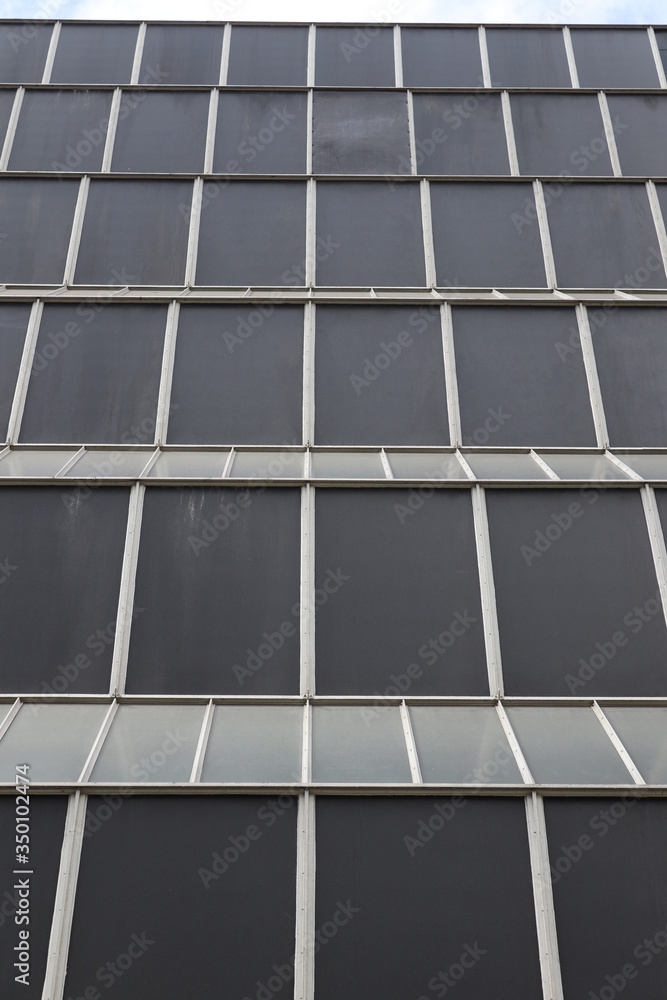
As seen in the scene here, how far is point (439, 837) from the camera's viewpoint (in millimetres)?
9539

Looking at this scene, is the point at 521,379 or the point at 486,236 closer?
the point at 521,379

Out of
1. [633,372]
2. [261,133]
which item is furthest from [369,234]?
[633,372]

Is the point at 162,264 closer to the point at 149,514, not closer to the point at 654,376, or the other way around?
the point at 149,514

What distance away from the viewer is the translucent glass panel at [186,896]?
8.80m

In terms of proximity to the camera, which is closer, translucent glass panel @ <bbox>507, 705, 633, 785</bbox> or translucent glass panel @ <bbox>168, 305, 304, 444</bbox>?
translucent glass panel @ <bbox>507, 705, 633, 785</bbox>

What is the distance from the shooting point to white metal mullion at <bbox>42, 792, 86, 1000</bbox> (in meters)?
8.72

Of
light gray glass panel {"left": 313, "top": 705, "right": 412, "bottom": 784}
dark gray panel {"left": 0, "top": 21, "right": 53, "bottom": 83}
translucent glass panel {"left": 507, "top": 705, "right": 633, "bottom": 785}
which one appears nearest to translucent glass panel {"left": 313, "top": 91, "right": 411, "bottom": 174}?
dark gray panel {"left": 0, "top": 21, "right": 53, "bottom": 83}

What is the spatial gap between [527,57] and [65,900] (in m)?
20.5

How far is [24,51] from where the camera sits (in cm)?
2120

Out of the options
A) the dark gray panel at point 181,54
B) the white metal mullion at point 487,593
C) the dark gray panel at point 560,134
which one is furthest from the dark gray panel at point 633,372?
the dark gray panel at point 181,54

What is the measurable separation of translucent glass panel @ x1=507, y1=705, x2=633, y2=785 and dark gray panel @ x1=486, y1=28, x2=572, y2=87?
51.3 ft

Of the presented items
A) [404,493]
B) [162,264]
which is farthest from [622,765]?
[162,264]

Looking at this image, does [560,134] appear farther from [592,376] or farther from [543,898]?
[543,898]

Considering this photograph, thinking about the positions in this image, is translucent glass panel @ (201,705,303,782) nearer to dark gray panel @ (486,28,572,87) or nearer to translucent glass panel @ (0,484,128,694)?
translucent glass panel @ (0,484,128,694)
